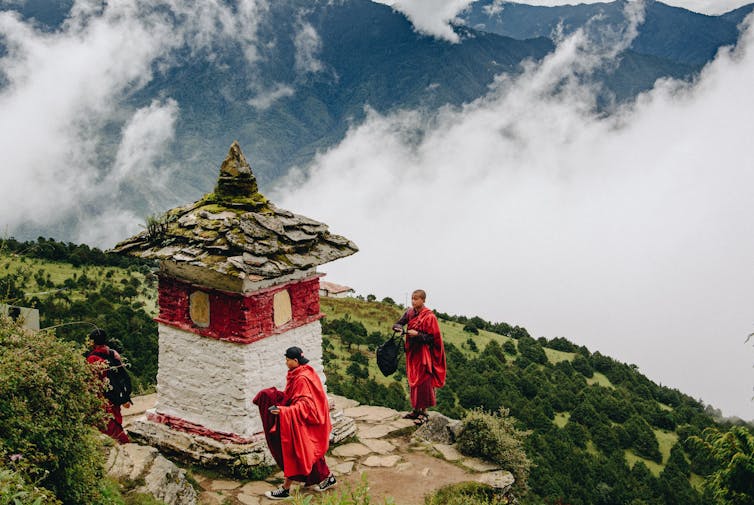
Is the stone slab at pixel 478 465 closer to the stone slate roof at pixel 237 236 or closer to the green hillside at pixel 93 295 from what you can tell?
the stone slate roof at pixel 237 236

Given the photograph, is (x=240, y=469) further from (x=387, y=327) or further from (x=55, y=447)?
(x=387, y=327)

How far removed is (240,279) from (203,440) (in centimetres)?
217

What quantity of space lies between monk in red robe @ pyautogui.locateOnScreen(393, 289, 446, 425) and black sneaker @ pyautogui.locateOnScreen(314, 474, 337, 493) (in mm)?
2300

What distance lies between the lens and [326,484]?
7957 millimetres

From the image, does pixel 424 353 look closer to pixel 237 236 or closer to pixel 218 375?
pixel 218 375

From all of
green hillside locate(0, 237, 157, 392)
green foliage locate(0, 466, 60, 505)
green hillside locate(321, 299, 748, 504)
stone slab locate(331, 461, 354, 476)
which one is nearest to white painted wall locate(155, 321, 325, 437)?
stone slab locate(331, 461, 354, 476)

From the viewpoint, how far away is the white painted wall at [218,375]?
27.8ft

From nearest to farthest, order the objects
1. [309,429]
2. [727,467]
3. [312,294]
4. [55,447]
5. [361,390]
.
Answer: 1. [55,447]
2. [309,429]
3. [727,467]
4. [312,294]
5. [361,390]

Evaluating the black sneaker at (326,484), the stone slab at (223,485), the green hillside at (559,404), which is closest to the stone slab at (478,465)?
the black sneaker at (326,484)

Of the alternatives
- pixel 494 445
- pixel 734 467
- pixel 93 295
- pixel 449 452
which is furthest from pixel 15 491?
pixel 93 295

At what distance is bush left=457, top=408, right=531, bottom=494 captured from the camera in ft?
30.0

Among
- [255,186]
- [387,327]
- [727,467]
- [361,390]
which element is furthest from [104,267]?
A: [727,467]

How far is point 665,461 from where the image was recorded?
20453mm

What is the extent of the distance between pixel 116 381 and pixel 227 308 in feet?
5.22
